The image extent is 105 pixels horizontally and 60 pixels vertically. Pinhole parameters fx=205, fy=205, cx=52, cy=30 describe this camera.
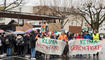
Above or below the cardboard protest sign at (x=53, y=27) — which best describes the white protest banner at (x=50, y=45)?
below

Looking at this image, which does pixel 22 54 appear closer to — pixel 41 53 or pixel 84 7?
pixel 41 53

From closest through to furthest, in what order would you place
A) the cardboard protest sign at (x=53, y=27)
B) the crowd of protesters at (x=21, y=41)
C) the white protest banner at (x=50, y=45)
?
the white protest banner at (x=50, y=45) → the crowd of protesters at (x=21, y=41) → the cardboard protest sign at (x=53, y=27)

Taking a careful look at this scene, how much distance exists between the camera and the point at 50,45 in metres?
12.2

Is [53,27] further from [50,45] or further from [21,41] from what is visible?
[21,41]

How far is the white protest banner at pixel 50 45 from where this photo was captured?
1219cm

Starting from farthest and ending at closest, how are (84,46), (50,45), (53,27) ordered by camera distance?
(53,27) → (84,46) → (50,45)

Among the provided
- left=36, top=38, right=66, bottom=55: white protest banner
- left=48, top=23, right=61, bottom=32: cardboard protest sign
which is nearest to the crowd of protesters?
left=36, top=38, right=66, bottom=55: white protest banner

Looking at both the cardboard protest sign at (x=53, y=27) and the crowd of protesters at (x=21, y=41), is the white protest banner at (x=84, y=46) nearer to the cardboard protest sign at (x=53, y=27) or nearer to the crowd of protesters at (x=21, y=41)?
the crowd of protesters at (x=21, y=41)

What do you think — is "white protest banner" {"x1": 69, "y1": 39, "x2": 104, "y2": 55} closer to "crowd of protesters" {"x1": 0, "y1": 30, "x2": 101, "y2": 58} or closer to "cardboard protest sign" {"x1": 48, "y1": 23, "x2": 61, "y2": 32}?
"crowd of protesters" {"x1": 0, "y1": 30, "x2": 101, "y2": 58}

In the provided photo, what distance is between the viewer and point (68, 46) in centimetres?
1236

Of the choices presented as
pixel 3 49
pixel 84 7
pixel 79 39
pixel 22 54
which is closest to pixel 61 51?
pixel 79 39

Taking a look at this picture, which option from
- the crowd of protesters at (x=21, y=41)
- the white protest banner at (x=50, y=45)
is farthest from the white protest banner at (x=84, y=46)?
the white protest banner at (x=50, y=45)

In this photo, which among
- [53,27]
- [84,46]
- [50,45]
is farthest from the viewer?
[53,27]

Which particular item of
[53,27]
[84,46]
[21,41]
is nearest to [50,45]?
[21,41]
